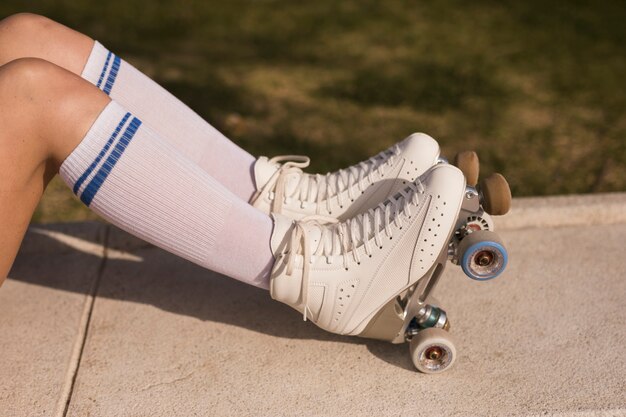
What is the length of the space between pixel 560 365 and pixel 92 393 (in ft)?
4.04

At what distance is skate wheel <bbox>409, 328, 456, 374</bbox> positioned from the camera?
2062 millimetres

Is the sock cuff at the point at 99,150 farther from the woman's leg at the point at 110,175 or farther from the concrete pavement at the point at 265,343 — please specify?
the concrete pavement at the point at 265,343

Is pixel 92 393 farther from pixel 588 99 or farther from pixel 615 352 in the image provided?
pixel 588 99

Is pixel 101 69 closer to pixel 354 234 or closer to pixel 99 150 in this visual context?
pixel 99 150

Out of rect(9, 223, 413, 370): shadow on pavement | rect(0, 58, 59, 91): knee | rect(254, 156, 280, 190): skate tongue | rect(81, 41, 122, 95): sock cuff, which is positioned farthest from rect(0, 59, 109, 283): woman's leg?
rect(9, 223, 413, 370): shadow on pavement

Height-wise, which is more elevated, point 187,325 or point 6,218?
point 6,218

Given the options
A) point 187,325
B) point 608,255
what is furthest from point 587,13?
point 187,325

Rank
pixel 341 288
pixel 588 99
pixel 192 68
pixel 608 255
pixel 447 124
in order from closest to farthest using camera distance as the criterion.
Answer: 1. pixel 341 288
2. pixel 608 255
3. pixel 447 124
4. pixel 588 99
5. pixel 192 68

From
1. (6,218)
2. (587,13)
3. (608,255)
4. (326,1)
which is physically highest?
(6,218)

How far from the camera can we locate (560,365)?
85.1 inches

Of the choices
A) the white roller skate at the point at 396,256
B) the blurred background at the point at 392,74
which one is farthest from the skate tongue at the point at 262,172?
the blurred background at the point at 392,74

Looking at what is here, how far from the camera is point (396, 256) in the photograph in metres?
2.04

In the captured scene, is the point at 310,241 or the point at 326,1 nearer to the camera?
the point at 310,241

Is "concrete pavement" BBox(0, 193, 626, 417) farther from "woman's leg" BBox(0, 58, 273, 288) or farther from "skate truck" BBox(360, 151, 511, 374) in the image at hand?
"woman's leg" BBox(0, 58, 273, 288)
